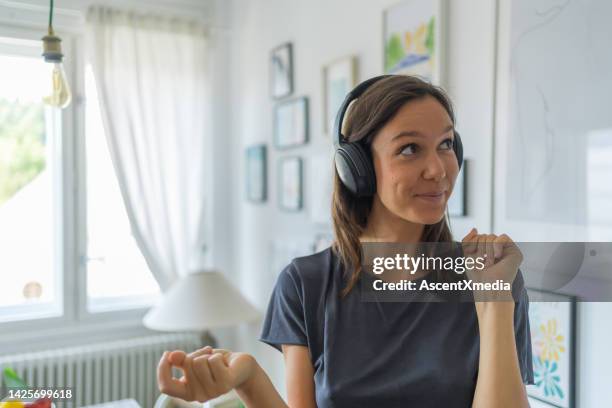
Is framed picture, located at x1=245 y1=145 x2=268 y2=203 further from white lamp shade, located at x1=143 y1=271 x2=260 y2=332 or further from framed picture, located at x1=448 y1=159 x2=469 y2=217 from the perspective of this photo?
framed picture, located at x1=448 y1=159 x2=469 y2=217

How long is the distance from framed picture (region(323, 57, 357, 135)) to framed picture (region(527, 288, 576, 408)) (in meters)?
0.95

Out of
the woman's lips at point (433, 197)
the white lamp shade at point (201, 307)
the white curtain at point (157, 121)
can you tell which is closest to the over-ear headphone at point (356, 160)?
the woman's lips at point (433, 197)

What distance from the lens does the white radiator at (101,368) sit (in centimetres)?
228

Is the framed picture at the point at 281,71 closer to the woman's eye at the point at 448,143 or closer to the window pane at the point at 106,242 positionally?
the window pane at the point at 106,242

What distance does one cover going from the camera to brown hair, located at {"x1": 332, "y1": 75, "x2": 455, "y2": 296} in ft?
2.78

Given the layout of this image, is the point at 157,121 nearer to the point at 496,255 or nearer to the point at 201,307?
the point at 201,307

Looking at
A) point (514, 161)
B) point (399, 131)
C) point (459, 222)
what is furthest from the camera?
point (459, 222)

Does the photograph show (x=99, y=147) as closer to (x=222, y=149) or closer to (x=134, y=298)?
(x=222, y=149)

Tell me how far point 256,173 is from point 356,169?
64.9 inches

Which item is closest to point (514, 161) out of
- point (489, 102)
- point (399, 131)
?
point (489, 102)

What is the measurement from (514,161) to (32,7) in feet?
6.88

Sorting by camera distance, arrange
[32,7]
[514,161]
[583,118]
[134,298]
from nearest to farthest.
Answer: [583,118], [514,161], [32,7], [134,298]

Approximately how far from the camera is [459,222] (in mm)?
1386

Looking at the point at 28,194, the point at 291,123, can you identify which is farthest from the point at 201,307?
the point at 28,194
